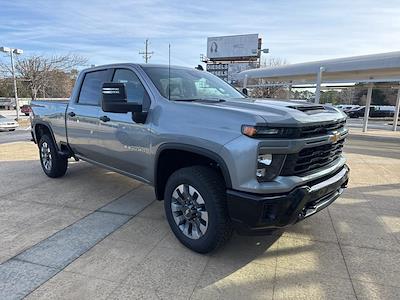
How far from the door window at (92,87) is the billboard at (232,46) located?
51870mm

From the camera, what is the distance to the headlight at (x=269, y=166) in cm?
283

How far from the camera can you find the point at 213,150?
303 centimetres

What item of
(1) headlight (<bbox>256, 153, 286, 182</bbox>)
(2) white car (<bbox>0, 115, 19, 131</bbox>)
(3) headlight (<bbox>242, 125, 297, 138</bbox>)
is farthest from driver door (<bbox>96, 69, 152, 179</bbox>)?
(2) white car (<bbox>0, 115, 19, 131</bbox>)

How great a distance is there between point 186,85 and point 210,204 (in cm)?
169

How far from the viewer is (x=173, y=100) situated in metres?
3.67

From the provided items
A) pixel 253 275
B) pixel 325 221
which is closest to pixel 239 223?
pixel 253 275

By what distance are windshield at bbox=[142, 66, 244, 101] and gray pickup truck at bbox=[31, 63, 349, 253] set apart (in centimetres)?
2

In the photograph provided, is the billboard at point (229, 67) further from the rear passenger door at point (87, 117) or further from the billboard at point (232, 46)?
the rear passenger door at point (87, 117)

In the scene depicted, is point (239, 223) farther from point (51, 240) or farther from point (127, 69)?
point (127, 69)

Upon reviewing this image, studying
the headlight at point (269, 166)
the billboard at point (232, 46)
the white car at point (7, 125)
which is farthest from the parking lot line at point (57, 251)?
the billboard at point (232, 46)

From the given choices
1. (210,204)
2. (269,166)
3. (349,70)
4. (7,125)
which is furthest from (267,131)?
(7,125)

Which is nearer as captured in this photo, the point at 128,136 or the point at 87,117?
the point at 128,136

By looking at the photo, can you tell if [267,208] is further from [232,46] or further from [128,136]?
[232,46]

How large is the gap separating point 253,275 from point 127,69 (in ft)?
9.29
